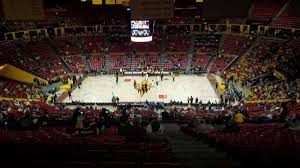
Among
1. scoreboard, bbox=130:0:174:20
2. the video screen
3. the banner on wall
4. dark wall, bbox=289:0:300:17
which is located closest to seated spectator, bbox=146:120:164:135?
scoreboard, bbox=130:0:174:20

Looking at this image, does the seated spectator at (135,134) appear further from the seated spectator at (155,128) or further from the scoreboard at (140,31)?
the scoreboard at (140,31)

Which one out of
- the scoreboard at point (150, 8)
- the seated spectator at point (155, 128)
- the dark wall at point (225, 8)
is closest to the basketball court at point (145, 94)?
the dark wall at point (225, 8)

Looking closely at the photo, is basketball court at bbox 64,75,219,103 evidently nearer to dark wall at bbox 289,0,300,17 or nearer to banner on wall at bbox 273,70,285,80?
banner on wall at bbox 273,70,285,80

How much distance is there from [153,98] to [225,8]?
24.1 metres

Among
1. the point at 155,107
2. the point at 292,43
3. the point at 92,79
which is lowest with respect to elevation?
the point at 155,107

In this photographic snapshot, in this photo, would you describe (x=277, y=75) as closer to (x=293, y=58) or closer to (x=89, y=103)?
(x=293, y=58)

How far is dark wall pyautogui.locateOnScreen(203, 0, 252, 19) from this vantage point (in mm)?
12906

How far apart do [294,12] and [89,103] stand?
24314mm

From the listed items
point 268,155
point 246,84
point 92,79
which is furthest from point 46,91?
point 268,155

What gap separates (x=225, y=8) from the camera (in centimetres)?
1295

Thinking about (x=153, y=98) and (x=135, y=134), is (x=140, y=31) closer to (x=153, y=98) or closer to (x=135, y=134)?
(x=153, y=98)

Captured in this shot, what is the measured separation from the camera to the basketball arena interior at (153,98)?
25.1 ft

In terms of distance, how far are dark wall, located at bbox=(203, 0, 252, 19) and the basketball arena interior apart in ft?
0.12

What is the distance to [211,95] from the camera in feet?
123
